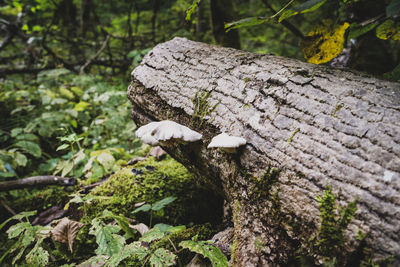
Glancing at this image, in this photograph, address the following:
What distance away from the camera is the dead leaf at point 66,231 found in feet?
5.82

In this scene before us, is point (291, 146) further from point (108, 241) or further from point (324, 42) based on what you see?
point (108, 241)

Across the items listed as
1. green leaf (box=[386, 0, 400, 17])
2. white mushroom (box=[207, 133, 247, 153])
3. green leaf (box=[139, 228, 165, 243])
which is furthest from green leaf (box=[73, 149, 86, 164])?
green leaf (box=[386, 0, 400, 17])

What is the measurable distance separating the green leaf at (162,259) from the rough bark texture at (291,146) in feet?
1.28

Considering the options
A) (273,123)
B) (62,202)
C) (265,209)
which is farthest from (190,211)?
(62,202)

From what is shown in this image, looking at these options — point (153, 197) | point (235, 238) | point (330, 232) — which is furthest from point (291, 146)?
point (153, 197)

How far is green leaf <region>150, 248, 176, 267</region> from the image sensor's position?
1.29 metres

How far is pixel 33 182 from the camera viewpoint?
2.58m

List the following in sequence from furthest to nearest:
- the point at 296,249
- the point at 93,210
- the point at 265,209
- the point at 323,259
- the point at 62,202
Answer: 1. the point at 62,202
2. the point at 93,210
3. the point at 265,209
4. the point at 296,249
5. the point at 323,259

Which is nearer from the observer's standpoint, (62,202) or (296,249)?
(296,249)

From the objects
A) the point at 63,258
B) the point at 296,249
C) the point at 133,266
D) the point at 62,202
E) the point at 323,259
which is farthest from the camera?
the point at 62,202

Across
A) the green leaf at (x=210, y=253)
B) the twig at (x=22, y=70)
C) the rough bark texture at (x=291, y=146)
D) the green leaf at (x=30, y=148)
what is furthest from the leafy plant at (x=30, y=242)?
the twig at (x=22, y=70)

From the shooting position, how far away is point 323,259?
1.07 m

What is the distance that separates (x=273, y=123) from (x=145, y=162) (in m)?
1.85

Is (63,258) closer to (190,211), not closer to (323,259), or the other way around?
(190,211)
